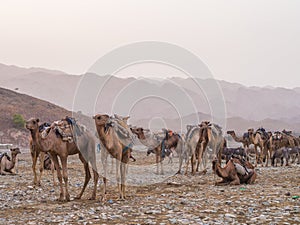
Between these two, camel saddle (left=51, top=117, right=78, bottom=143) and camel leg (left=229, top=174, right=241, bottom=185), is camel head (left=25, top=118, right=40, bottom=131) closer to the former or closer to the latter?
camel saddle (left=51, top=117, right=78, bottom=143)

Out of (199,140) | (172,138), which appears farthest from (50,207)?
(172,138)

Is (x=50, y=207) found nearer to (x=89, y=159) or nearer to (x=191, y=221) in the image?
(x=89, y=159)

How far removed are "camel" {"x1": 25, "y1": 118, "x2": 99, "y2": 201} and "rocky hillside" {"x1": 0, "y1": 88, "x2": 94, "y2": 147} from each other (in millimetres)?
46504

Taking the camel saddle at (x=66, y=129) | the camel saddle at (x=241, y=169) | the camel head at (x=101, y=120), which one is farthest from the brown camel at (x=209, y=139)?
the camel head at (x=101, y=120)

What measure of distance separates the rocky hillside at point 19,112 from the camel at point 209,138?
4020cm

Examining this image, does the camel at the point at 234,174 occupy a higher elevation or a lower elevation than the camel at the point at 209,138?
lower

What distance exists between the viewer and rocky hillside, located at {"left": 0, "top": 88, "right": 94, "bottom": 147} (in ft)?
201

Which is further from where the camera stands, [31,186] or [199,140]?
[199,140]

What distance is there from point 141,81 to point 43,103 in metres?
63.9

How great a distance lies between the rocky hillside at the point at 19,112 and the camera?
61156mm

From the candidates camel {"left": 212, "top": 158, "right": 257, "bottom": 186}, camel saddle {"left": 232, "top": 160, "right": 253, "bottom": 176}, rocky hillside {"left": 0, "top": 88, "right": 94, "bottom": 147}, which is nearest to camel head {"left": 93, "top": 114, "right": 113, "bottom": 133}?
camel {"left": 212, "top": 158, "right": 257, "bottom": 186}

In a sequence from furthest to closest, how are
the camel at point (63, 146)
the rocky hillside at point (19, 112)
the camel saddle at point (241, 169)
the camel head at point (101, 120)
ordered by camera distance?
1. the rocky hillside at point (19, 112)
2. the camel saddle at point (241, 169)
3. the camel at point (63, 146)
4. the camel head at point (101, 120)

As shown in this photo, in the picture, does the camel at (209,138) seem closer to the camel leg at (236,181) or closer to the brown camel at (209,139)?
the brown camel at (209,139)

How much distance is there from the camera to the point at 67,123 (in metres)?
12.6
